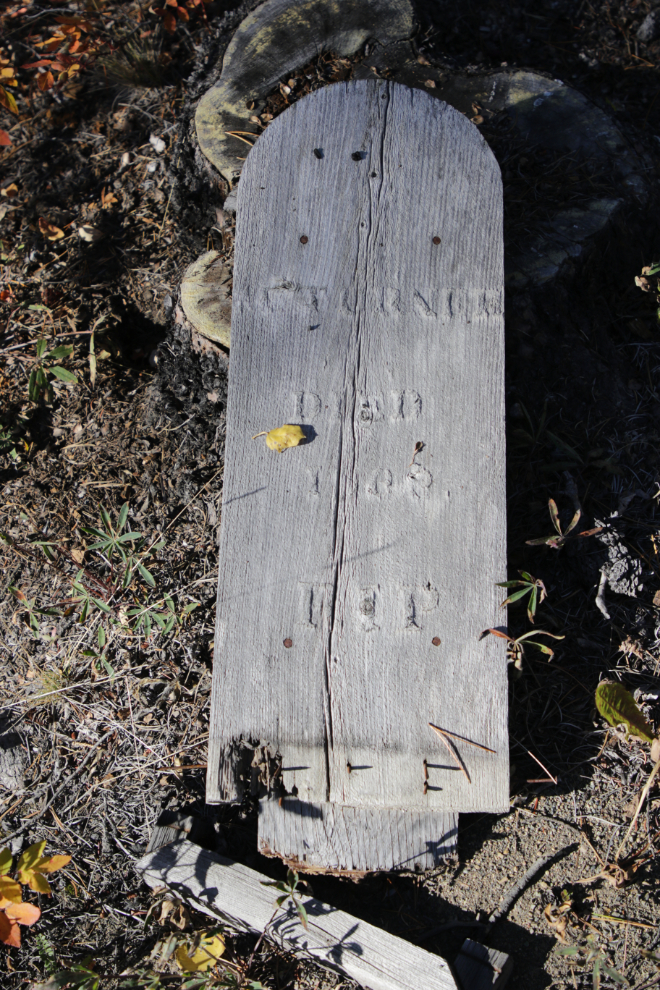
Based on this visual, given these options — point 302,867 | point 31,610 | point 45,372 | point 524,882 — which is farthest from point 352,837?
point 45,372

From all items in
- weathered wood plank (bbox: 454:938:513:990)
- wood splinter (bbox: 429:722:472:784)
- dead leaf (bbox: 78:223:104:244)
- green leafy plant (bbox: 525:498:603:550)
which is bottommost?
weathered wood plank (bbox: 454:938:513:990)

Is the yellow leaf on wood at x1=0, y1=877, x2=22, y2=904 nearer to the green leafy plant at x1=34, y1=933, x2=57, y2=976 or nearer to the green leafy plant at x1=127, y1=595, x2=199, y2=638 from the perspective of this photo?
the green leafy plant at x1=34, y1=933, x2=57, y2=976

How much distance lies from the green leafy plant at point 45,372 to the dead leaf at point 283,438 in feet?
3.42

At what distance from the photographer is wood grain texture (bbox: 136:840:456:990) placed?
5.94 ft

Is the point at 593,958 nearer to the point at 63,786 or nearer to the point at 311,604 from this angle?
the point at 311,604

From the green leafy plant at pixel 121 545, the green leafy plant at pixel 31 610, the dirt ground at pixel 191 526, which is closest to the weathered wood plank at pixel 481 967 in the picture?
the dirt ground at pixel 191 526

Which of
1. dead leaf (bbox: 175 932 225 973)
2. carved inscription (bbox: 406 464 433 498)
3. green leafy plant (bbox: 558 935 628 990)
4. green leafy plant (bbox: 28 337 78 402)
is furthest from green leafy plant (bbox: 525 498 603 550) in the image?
green leafy plant (bbox: 28 337 78 402)

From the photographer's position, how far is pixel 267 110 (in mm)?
2379

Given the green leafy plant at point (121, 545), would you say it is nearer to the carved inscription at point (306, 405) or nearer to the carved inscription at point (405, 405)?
the carved inscription at point (306, 405)

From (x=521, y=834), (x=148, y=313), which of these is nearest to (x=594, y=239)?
(x=148, y=313)

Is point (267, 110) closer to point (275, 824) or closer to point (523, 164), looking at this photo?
point (523, 164)

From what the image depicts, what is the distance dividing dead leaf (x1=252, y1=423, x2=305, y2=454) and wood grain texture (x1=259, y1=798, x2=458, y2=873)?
3.48 ft

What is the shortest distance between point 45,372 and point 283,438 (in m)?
1.46

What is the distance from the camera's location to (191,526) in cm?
243
